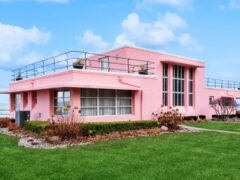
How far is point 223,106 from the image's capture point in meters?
36.8

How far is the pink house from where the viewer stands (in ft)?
68.5

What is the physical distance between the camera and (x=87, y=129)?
57.2 ft

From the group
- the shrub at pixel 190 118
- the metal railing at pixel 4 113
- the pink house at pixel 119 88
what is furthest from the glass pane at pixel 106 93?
the metal railing at pixel 4 113

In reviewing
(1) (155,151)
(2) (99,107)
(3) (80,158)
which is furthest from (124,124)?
(3) (80,158)

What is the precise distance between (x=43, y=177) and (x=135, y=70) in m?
18.7

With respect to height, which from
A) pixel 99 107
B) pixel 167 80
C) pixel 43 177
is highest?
pixel 167 80

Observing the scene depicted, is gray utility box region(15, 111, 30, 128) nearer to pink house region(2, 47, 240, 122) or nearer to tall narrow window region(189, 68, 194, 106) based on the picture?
pink house region(2, 47, 240, 122)

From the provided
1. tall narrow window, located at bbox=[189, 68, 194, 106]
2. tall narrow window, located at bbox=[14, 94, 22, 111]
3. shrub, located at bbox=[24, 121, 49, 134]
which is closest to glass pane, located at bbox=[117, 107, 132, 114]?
shrub, located at bbox=[24, 121, 49, 134]

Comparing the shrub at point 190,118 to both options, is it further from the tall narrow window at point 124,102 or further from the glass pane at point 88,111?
the glass pane at point 88,111

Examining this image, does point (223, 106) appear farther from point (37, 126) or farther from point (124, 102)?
point (37, 126)

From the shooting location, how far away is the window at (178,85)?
2905 cm

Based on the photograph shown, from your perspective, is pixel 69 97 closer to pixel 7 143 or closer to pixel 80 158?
pixel 7 143

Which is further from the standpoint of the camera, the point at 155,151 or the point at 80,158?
the point at 155,151

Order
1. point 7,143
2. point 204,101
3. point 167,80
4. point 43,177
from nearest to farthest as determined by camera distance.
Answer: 1. point 43,177
2. point 7,143
3. point 167,80
4. point 204,101
